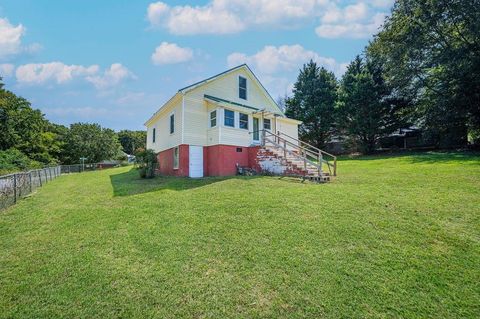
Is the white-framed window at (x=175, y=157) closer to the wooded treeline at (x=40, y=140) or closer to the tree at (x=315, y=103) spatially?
the wooded treeline at (x=40, y=140)

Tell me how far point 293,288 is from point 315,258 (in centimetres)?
91

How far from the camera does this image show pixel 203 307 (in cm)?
323

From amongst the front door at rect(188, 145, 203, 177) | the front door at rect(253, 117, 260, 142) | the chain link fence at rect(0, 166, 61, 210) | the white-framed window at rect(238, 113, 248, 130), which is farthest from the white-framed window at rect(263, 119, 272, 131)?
the chain link fence at rect(0, 166, 61, 210)

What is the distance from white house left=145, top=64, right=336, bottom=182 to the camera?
14.5m

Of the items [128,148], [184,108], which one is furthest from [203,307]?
[128,148]

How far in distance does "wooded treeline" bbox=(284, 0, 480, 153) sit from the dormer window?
1323cm

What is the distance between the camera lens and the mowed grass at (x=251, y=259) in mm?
3236

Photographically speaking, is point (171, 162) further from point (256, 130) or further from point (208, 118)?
point (256, 130)

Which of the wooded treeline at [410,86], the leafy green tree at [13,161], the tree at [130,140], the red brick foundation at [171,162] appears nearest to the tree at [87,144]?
the leafy green tree at [13,161]

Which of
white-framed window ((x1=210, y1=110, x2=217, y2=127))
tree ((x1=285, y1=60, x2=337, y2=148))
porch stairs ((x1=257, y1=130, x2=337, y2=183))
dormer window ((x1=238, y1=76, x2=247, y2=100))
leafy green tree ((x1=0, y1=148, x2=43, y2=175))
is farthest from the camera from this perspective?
tree ((x1=285, y1=60, x2=337, y2=148))

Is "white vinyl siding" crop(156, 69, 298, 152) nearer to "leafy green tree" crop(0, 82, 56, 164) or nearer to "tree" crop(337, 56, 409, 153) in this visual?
"tree" crop(337, 56, 409, 153)

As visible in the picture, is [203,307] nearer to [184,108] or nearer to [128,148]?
[184,108]

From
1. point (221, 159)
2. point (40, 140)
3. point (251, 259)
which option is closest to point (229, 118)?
point (221, 159)

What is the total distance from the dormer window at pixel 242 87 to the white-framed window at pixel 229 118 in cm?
304
